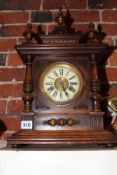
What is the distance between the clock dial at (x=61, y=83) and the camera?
120 centimetres

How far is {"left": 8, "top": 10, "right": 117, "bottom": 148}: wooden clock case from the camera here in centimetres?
111

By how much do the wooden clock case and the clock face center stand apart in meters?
0.07

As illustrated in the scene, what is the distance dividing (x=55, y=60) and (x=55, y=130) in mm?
300

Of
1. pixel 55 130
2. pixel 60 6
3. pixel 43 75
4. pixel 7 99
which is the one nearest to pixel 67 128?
pixel 55 130

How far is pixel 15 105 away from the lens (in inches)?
54.3

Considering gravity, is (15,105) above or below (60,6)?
below

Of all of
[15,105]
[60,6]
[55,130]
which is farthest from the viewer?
[60,6]

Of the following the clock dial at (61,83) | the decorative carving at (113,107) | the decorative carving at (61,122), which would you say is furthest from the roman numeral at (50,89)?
the decorative carving at (113,107)

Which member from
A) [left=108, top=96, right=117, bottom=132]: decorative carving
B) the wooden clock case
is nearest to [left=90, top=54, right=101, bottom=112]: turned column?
the wooden clock case

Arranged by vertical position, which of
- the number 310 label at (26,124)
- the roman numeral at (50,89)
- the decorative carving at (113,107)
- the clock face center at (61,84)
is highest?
the clock face center at (61,84)

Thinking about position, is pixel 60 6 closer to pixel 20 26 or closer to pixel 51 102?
pixel 20 26

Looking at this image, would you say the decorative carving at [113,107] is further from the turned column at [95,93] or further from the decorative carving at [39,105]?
A: the decorative carving at [39,105]

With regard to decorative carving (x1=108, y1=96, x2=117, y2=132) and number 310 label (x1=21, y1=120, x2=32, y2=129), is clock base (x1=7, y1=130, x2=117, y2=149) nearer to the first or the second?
number 310 label (x1=21, y1=120, x2=32, y2=129)

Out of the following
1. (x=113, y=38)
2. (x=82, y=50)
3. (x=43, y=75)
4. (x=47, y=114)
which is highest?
(x=113, y=38)
